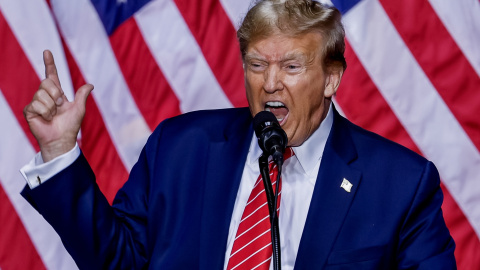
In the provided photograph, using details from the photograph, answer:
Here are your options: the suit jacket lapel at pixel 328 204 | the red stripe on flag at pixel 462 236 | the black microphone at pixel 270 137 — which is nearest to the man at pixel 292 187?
the suit jacket lapel at pixel 328 204

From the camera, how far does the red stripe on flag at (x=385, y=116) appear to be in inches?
116

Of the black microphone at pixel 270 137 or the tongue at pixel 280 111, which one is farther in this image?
the tongue at pixel 280 111

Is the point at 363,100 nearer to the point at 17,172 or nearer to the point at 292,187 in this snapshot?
the point at 292,187

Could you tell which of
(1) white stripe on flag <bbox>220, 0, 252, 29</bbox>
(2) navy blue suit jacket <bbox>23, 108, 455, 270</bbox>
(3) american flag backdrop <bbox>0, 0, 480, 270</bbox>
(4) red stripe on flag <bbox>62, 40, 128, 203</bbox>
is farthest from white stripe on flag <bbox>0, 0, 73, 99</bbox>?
(2) navy blue suit jacket <bbox>23, 108, 455, 270</bbox>

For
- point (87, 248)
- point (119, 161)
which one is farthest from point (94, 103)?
point (87, 248)

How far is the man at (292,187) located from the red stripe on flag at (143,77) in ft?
2.38

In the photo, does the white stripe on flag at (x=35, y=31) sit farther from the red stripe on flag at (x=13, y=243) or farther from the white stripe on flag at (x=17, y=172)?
the red stripe on flag at (x=13, y=243)

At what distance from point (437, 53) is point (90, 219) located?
1.57m

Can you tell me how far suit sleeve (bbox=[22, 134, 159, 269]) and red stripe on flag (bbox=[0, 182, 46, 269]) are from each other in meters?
0.91

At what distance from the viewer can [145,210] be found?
6.82 feet

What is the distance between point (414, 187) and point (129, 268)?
0.76m

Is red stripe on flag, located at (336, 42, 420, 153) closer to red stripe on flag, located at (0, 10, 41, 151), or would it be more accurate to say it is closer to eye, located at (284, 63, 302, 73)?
eye, located at (284, 63, 302, 73)

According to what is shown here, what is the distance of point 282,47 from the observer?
6.81ft

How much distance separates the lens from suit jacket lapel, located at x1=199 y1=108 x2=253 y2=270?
1.99 meters
